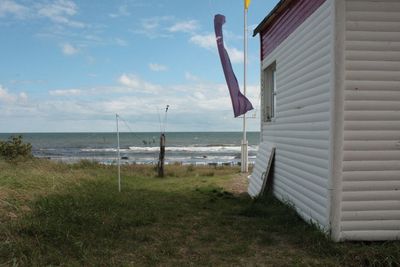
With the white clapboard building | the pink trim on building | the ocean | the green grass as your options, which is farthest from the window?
the ocean

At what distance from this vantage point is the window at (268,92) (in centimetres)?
1045

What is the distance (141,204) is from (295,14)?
473 cm

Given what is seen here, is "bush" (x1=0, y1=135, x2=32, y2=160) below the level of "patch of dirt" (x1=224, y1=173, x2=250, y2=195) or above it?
above

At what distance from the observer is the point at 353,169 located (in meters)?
5.54

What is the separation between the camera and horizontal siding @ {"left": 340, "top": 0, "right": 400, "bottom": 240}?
550 centimetres

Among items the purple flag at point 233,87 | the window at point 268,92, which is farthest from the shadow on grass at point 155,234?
the purple flag at point 233,87

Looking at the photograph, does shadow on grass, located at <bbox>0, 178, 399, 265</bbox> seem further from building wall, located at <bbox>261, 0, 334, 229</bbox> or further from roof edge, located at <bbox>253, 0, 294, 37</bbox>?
roof edge, located at <bbox>253, 0, 294, 37</bbox>

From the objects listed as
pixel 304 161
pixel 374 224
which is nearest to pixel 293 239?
pixel 374 224

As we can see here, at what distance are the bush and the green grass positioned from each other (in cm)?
847

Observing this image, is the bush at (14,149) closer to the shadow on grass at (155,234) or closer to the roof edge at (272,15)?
the shadow on grass at (155,234)

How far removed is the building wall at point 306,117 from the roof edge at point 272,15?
63 cm

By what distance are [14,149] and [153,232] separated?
1335cm

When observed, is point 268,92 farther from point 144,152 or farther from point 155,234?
point 144,152

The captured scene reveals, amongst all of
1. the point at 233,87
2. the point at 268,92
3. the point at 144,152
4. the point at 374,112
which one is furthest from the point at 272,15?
the point at 144,152
